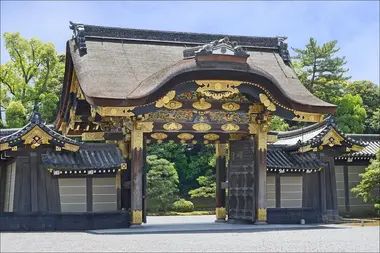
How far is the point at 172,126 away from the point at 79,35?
14.2 feet

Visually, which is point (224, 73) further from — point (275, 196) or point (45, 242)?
point (45, 242)

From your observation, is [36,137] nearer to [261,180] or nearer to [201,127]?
[201,127]

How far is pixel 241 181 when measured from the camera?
1952 centimetres

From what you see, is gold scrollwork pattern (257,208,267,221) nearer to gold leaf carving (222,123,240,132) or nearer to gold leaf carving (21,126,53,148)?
gold leaf carving (222,123,240,132)

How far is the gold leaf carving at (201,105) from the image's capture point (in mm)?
18250

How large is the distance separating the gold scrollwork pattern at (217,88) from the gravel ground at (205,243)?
15.2 feet

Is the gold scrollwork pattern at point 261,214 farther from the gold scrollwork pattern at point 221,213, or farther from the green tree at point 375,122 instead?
the green tree at point 375,122

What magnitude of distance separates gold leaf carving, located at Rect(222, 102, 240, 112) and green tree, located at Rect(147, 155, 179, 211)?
12234 mm

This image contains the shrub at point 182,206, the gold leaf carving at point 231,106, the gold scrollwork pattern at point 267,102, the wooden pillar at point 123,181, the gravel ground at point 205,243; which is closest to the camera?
the gravel ground at point 205,243

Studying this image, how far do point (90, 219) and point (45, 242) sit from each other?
5088mm

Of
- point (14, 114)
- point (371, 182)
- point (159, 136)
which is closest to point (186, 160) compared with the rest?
point (14, 114)

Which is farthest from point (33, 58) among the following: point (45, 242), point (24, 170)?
point (45, 242)

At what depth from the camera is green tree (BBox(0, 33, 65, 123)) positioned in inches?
1556

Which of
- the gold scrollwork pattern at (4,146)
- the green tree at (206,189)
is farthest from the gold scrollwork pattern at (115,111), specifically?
the green tree at (206,189)
